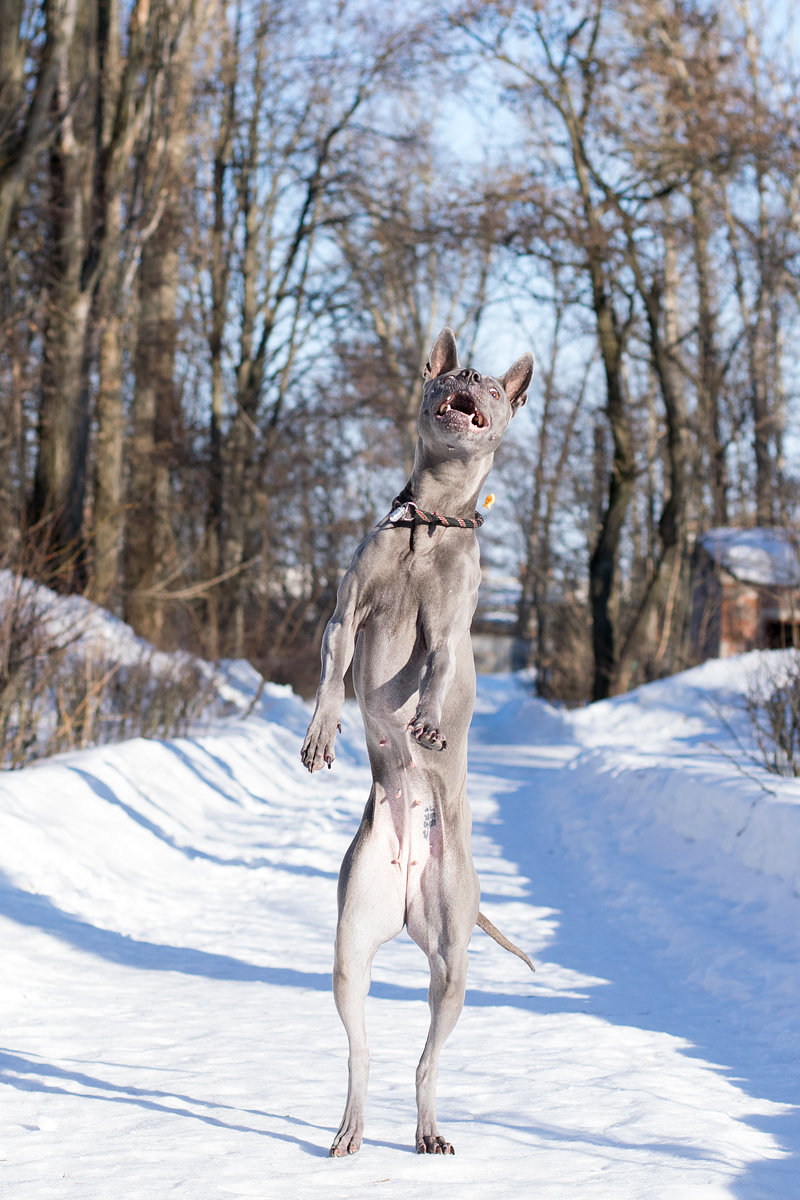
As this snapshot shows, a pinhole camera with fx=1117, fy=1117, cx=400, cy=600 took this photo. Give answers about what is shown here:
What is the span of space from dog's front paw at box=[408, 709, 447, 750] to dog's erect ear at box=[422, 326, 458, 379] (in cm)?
114

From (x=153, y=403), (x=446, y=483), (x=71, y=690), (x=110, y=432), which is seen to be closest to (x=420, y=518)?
(x=446, y=483)

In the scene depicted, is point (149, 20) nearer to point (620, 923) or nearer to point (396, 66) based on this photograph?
point (396, 66)

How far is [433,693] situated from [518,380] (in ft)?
3.59

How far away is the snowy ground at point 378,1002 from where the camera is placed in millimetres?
3213

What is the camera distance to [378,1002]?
512 cm

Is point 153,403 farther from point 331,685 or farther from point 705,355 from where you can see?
point 331,685

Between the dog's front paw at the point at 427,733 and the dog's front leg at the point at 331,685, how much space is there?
0.23 m

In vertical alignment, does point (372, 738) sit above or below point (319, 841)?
above

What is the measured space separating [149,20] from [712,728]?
40.5ft

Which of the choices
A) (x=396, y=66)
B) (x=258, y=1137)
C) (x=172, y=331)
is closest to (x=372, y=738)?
(x=258, y=1137)

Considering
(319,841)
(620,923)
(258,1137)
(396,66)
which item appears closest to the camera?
(258,1137)

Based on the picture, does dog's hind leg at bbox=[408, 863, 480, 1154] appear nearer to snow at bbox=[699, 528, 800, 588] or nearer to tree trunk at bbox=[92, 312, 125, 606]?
tree trunk at bbox=[92, 312, 125, 606]

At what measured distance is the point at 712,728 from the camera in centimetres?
1645

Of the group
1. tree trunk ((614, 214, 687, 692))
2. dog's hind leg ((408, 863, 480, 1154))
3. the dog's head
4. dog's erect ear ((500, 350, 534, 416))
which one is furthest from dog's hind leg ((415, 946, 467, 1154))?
tree trunk ((614, 214, 687, 692))
